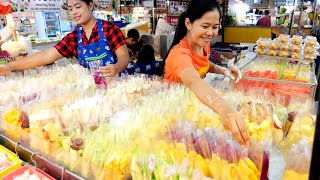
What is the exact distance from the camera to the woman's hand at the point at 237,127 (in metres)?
1.05

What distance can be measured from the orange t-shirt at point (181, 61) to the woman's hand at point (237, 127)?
1.97ft

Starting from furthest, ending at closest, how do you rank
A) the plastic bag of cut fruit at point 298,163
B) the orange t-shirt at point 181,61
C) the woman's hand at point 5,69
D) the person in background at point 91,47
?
the person in background at point 91,47, the woman's hand at point 5,69, the orange t-shirt at point 181,61, the plastic bag of cut fruit at point 298,163

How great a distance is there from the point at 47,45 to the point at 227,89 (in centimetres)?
525

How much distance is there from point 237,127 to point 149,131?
401 mm

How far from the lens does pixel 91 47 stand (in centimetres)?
250

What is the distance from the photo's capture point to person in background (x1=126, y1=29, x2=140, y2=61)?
4.96m

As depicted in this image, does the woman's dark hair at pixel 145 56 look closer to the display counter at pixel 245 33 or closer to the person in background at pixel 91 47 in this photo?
the person in background at pixel 91 47

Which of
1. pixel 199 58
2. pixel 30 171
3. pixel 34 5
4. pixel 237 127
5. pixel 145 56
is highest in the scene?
pixel 34 5

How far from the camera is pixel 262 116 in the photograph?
1320mm

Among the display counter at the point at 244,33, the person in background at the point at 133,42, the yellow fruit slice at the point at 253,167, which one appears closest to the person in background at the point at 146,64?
the person in background at the point at 133,42

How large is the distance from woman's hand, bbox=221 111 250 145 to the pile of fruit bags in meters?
0.03

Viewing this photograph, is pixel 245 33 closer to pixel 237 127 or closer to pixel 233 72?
pixel 233 72

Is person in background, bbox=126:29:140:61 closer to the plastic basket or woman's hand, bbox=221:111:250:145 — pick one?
the plastic basket

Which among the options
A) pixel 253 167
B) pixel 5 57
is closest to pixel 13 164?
pixel 253 167
